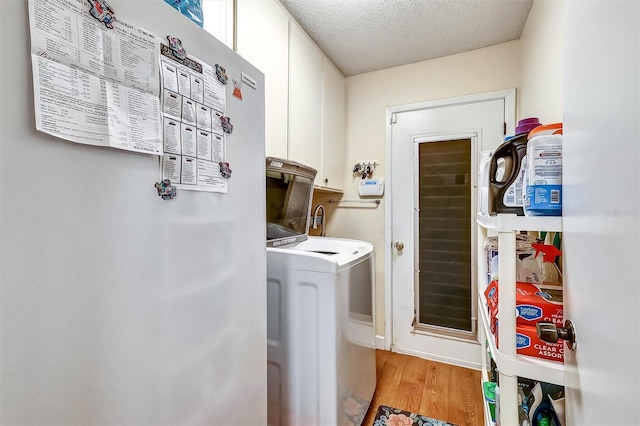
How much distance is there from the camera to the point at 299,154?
1799 mm

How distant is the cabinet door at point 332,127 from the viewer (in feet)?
6.95

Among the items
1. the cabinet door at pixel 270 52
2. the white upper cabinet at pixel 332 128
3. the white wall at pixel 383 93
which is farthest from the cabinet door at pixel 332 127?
the cabinet door at pixel 270 52

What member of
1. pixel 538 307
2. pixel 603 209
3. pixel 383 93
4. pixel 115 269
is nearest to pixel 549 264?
pixel 538 307

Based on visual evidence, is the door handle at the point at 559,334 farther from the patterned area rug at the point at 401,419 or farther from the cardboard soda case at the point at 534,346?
the patterned area rug at the point at 401,419

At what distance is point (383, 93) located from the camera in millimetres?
2395

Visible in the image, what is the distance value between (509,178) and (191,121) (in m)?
A: 0.84

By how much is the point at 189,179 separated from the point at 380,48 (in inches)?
78.6

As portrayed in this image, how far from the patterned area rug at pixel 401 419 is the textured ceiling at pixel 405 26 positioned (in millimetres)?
2347

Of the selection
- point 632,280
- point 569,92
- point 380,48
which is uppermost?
point 380,48

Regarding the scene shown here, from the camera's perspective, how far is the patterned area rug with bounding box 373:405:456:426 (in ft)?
5.16

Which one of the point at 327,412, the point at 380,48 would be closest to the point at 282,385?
the point at 327,412

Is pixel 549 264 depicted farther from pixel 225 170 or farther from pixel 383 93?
pixel 383 93

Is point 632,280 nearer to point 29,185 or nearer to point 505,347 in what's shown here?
point 505,347

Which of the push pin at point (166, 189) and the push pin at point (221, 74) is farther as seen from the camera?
the push pin at point (221, 74)
